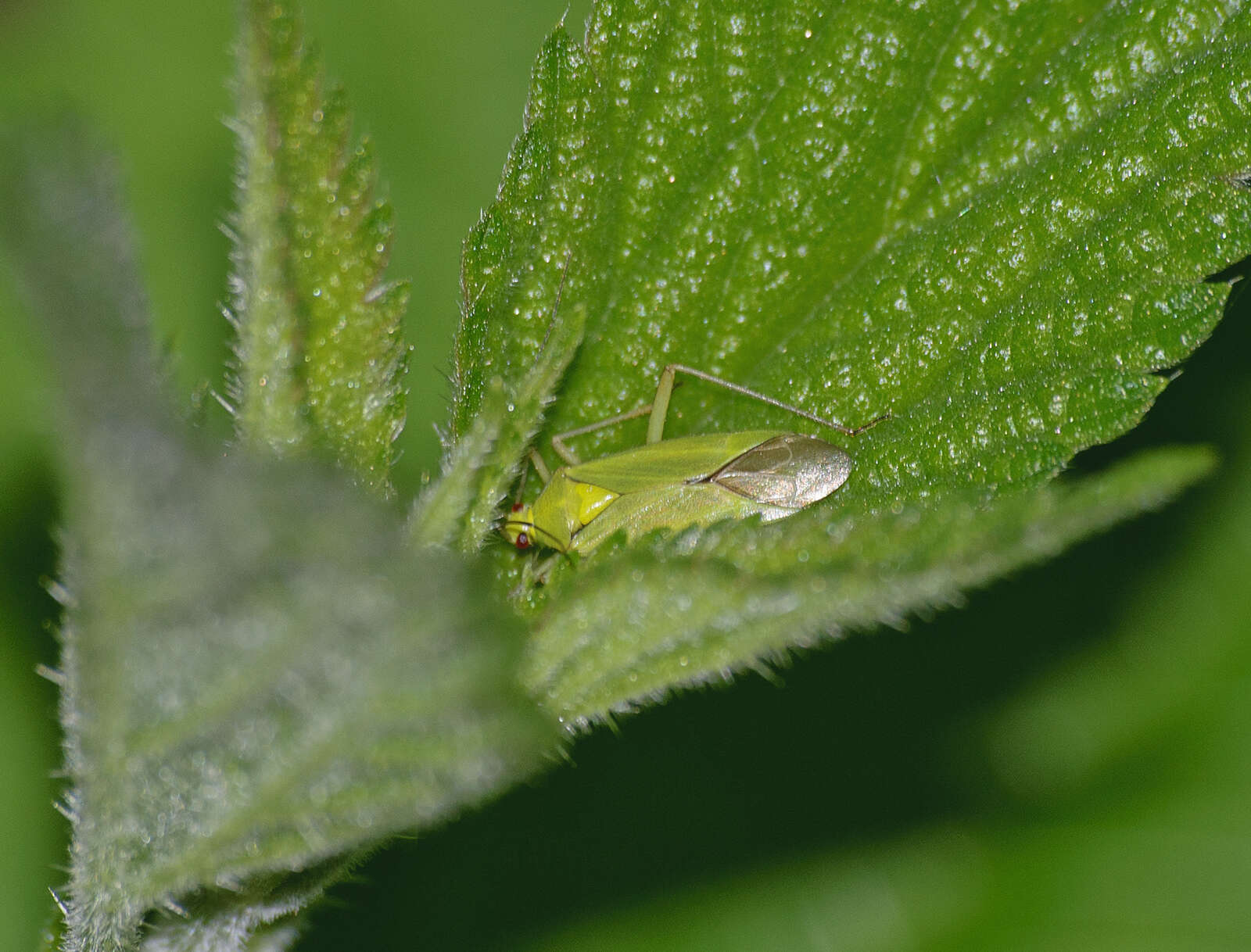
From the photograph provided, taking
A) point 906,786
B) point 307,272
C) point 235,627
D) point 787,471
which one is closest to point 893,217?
point 787,471

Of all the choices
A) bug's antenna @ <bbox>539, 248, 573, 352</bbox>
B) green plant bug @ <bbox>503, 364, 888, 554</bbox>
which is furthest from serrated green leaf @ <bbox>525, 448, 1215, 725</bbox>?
green plant bug @ <bbox>503, 364, 888, 554</bbox>

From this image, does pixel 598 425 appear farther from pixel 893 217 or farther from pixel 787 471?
pixel 893 217

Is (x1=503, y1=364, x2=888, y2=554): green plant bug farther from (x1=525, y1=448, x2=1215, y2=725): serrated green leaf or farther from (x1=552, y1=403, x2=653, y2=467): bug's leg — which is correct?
(x1=525, y1=448, x2=1215, y2=725): serrated green leaf

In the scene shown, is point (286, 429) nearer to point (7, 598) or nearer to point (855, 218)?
point (855, 218)

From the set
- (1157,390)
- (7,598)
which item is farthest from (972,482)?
(7,598)

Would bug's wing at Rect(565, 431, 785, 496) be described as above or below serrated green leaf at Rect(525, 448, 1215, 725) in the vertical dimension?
above
